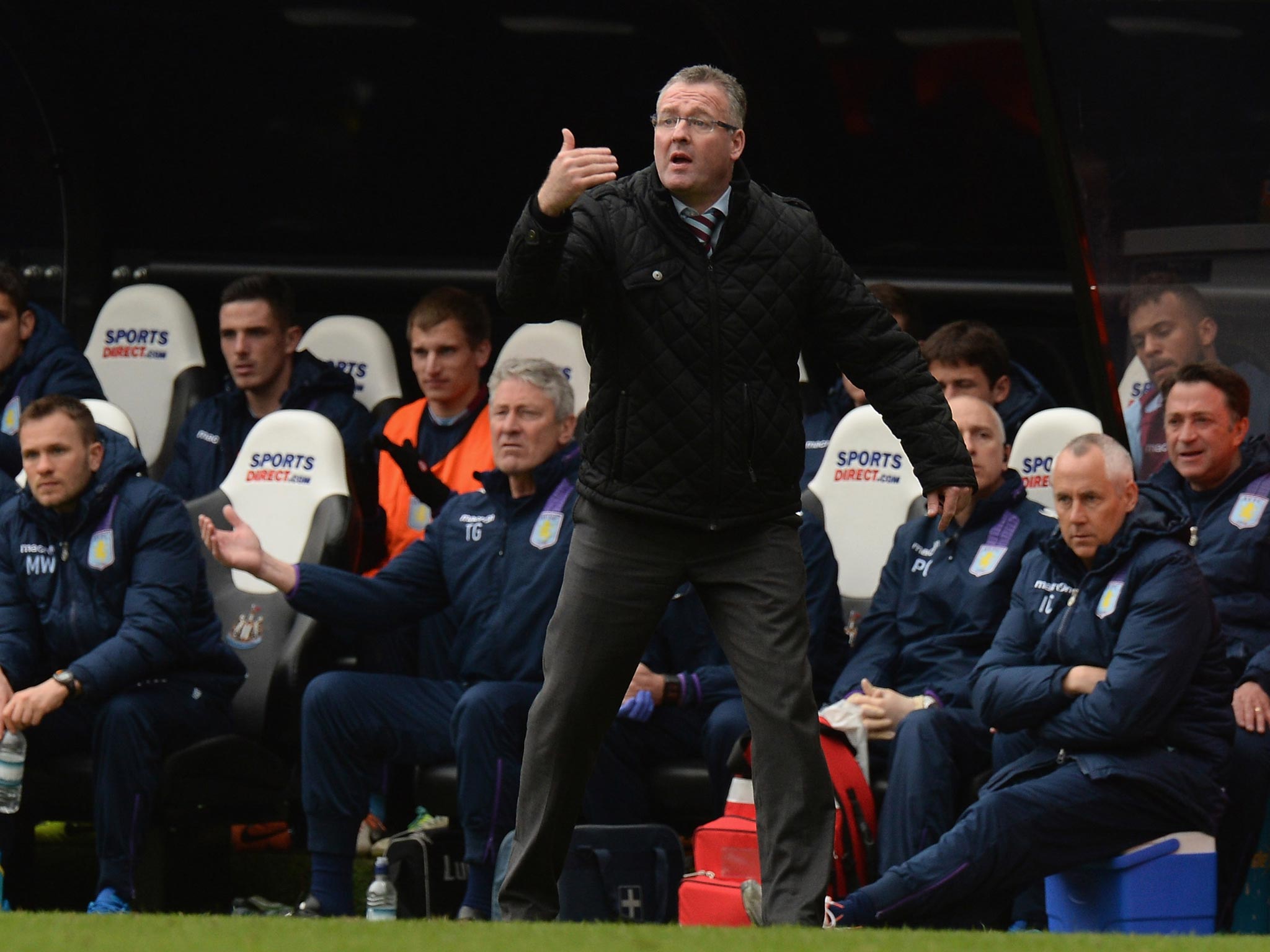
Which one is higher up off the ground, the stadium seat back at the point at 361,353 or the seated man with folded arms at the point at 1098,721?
the stadium seat back at the point at 361,353

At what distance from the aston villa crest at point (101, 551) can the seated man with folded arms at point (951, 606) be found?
2.16 meters

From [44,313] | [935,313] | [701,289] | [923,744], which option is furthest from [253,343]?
[701,289]

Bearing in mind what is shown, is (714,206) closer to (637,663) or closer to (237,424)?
(637,663)

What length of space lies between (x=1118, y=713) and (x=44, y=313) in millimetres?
4487

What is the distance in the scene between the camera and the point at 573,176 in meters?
4.02

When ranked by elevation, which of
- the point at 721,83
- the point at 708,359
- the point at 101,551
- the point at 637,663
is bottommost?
the point at 637,663

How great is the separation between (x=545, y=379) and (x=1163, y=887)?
2.36m

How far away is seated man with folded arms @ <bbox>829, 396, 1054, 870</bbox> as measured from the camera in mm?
5840

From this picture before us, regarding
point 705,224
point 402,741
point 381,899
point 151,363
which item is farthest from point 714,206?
point 151,363

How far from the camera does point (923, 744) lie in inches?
219

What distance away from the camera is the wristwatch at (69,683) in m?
6.11

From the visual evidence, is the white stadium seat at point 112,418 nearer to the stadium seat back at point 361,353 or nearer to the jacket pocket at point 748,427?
the stadium seat back at point 361,353

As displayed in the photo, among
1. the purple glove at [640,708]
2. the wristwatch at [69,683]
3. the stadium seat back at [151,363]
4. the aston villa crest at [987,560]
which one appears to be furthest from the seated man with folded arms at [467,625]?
the stadium seat back at [151,363]

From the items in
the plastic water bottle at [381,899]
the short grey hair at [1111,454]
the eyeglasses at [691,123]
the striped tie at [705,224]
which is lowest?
the plastic water bottle at [381,899]
